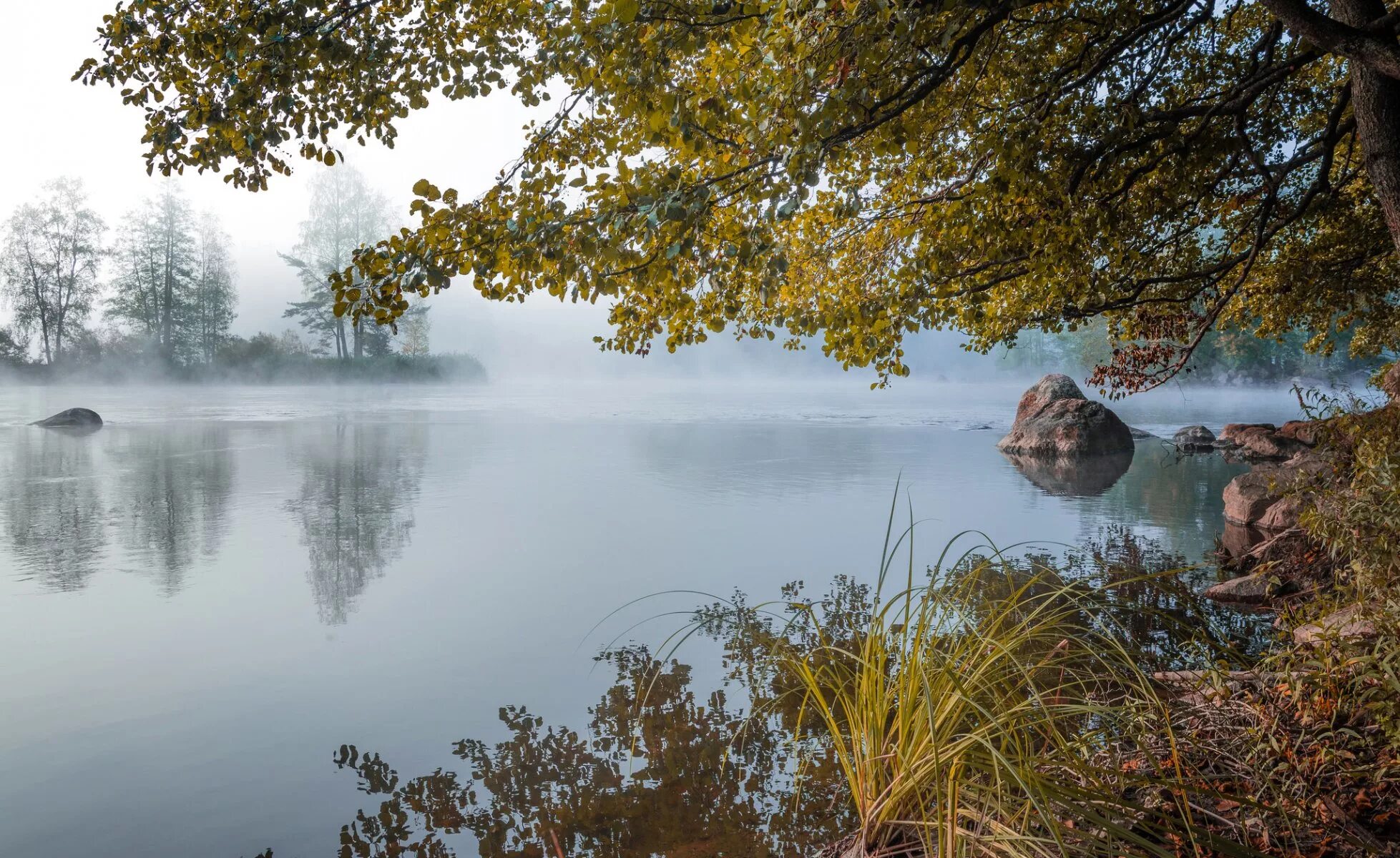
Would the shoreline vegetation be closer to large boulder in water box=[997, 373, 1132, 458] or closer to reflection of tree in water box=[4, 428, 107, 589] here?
reflection of tree in water box=[4, 428, 107, 589]

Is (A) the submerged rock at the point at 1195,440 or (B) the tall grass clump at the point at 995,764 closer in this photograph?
(B) the tall grass clump at the point at 995,764

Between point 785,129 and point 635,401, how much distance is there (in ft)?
134

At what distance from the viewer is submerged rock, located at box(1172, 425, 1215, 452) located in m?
20.7

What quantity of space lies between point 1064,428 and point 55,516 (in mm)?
18958

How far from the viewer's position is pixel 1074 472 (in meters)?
16.3

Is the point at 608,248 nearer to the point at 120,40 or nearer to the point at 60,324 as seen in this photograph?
the point at 120,40

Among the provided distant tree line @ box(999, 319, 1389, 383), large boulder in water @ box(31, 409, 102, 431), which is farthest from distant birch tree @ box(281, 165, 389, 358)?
distant tree line @ box(999, 319, 1389, 383)

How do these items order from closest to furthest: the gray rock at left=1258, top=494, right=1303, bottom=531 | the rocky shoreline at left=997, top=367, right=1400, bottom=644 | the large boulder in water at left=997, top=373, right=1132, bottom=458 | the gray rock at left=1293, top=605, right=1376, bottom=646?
the gray rock at left=1293, top=605, right=1376, bottom=646 → the rocky shoreline at left=997, top=367, right=1400, bottom=644 → the gray rock at left=1258, top=494, right=1303, bottom=531 → the large boulder in water at left=997, top=373, right=1132, bottom=458

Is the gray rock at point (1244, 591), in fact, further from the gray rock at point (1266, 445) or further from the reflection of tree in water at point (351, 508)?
the gray rock at point (1266, 445)

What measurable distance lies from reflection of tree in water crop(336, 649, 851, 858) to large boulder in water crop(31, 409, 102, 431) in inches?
966

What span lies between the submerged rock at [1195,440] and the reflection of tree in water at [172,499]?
811 inches

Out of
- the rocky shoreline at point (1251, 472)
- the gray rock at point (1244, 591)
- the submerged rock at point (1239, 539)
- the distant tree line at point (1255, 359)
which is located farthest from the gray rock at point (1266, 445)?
the distant tree line at point (1255, 359)

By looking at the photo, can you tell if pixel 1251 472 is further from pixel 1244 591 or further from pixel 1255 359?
pixel 1255 359

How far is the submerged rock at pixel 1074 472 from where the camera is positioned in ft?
45.8
